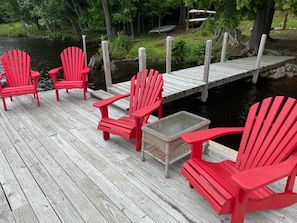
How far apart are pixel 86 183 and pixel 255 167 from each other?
1.37 meters

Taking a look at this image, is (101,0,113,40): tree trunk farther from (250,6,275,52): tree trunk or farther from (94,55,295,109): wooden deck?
(94,55,295,109): wooden deck

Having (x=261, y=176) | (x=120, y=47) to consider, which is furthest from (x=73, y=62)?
(x=120, y=47)

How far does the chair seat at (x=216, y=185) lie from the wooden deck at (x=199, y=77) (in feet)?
8.42

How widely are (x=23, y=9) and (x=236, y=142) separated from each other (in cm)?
2188

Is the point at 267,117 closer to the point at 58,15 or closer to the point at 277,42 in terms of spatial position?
the point at 277,42

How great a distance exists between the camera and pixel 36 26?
71.4ft

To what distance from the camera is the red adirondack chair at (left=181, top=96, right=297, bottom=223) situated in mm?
1389

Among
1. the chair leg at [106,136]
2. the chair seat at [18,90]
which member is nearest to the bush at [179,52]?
the chair seat at [18,90]

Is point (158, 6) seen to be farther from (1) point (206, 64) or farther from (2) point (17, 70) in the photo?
(2) point (17, 70)

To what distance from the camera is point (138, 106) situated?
2.77 meters

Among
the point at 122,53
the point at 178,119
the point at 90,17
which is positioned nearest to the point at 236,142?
the point at 178,119

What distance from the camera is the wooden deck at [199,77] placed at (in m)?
4.48

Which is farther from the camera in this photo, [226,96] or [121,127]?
[226,96]

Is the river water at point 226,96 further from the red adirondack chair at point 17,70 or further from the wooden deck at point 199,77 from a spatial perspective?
the red adirondack chair at point 17,70
